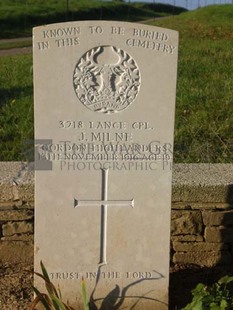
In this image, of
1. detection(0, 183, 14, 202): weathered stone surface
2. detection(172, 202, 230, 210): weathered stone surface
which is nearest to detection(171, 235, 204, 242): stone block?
detection(172, 202, 230, 210): weathered stone surface

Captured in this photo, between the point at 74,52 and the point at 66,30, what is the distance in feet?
0.34

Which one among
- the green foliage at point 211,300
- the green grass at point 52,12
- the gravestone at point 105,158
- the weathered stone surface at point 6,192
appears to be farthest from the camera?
the green grass at point 52,12

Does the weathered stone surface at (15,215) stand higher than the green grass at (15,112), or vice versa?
the green grass at (15,112)

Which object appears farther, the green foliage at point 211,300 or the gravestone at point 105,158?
the gravestone at point 105,158

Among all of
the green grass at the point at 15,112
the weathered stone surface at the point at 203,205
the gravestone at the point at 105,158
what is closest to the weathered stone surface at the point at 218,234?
the weathered stone surface at the point at 203,205

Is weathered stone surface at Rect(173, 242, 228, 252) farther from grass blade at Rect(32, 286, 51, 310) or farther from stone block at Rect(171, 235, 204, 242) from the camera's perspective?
grass blade at Rect(32, 286, 51, 310)

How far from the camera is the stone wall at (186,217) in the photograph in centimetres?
366

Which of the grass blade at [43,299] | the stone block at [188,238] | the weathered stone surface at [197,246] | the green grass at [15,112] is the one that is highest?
the green grass at [15,112]

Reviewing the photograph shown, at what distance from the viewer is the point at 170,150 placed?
3.27m

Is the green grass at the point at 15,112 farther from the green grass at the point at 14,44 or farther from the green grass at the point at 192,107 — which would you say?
the green grass at the point at 14,44

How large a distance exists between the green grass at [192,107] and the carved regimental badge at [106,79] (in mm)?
1519

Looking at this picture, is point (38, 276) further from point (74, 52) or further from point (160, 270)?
point (74, 52)

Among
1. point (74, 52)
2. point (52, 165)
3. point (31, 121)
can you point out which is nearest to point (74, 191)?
point (52, 165)

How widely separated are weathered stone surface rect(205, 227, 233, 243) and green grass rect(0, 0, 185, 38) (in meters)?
14.7
